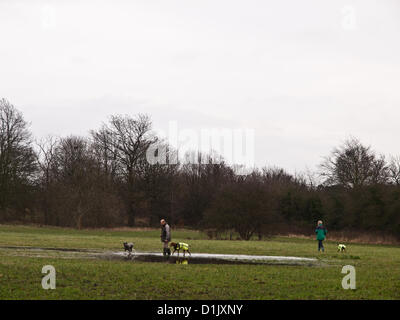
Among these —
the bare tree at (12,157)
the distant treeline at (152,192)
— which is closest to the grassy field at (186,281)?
the distant treeline at (152,192)

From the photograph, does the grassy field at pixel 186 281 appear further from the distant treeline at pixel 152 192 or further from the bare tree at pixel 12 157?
the bare tree at pixel 12 157

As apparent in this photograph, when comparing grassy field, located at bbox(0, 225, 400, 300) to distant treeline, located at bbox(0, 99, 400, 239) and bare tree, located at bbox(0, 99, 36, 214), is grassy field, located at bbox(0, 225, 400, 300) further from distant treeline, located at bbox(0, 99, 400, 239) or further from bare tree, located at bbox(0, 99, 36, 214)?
bare tree, located at bbox(0, 99, 36, 214)

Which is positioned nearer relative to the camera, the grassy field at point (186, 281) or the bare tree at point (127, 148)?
the grassy field at point (186, 281)

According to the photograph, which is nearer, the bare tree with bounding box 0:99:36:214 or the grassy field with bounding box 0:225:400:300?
the grassy field with bounding box 0:225:400:300

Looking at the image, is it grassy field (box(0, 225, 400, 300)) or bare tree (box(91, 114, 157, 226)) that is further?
bare tree (box(91, 114, 157, 226))

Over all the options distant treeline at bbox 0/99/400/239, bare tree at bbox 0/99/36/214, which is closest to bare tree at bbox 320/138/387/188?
distant treeline at bbox 0/99/400/239

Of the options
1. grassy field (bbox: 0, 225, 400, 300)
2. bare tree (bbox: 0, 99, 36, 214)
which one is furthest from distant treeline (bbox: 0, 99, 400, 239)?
grassy field (bbox: 0, 225, 400, 300)

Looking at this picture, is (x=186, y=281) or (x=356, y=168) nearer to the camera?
(x=186, y=281)

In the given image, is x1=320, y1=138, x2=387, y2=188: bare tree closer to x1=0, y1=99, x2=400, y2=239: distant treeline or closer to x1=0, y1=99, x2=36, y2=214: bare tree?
x1=0, y1=99, x2=400, y2=239: distant treeline

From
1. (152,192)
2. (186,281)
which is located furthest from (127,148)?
(186,281)

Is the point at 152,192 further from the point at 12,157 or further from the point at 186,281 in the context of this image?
the point at 186,281

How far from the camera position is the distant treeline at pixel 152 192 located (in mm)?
55344

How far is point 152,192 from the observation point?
81375 mm

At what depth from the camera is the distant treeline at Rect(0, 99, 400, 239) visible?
55344 mm
